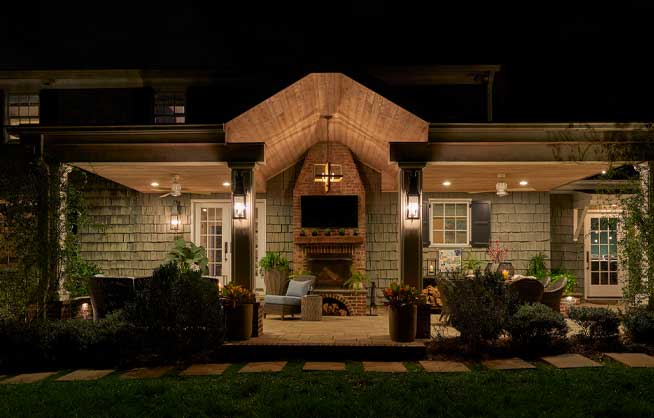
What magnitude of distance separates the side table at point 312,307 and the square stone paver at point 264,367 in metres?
3.28

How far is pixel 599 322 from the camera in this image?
7.42 m

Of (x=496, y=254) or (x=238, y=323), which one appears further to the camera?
(x=496, y=254)

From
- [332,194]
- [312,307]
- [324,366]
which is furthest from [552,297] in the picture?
[324,366]

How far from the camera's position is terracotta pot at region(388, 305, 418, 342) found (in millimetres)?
7395

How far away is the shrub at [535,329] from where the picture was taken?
23.1 feet

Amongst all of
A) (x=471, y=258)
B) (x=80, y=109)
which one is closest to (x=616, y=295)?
(x=471, y=258)

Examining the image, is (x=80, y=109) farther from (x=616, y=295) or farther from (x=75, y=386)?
(x=616, y=295)

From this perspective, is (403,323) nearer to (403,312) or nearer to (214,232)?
(403,312)

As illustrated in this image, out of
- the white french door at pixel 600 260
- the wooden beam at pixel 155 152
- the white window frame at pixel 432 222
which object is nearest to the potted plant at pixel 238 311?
the wooden beam at pixel 155 152

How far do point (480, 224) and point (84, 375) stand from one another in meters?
9.04

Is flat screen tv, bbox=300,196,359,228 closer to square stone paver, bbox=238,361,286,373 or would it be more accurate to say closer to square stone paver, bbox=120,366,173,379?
square stone paver, bbox=238,361,286,373

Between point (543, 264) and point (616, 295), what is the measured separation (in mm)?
2355

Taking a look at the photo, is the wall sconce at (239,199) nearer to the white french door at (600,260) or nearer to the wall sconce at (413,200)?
the wall sconce at (413,200)

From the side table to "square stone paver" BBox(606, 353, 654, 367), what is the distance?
4752 mm
